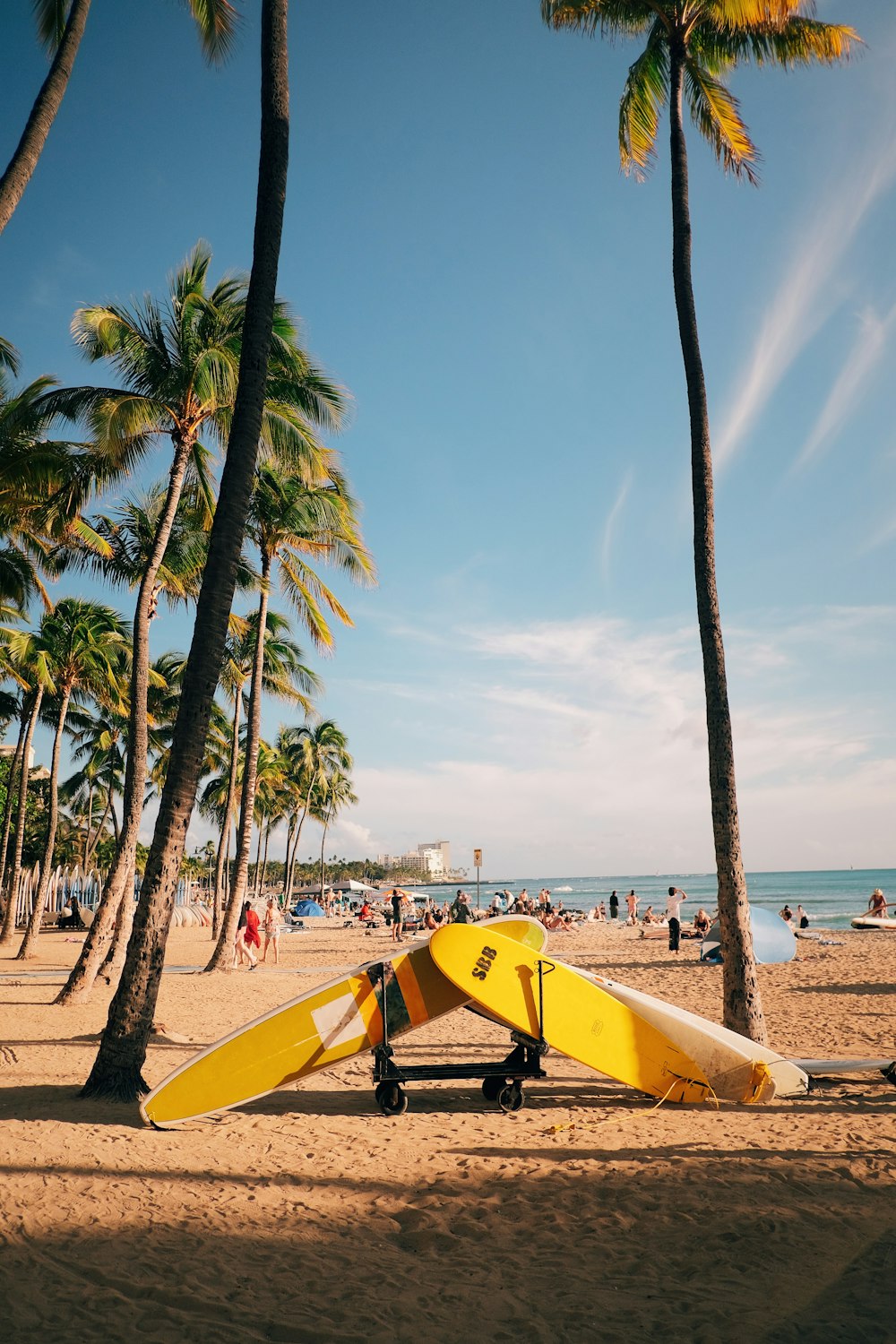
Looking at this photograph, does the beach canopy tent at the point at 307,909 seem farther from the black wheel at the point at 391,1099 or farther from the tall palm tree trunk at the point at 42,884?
the black wheel at the point at 391,1099

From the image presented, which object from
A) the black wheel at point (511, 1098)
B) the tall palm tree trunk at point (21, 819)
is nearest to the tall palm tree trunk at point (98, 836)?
A: the tall palm tree trunk at point (21, 819)

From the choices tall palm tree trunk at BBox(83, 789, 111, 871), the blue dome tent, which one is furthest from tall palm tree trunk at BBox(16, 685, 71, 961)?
the blue dome tent

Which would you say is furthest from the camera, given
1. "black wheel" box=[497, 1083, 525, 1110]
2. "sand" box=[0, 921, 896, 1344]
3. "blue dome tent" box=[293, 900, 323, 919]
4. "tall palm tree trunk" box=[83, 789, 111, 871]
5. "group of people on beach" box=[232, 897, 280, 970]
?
"blue dome tent" box=[293, 900, 323, 919]

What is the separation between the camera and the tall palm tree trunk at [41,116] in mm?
8375

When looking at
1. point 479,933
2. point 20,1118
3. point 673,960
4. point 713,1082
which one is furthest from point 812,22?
point 673,960

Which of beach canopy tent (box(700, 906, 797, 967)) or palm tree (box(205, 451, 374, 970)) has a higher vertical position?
palm tree (box(205, 451, 374, 970))

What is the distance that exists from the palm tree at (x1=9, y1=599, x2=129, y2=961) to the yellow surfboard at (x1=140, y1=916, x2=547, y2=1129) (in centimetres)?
1604

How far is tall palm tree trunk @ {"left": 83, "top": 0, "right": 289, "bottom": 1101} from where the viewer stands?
22.5 ft

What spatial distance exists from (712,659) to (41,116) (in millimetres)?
9154

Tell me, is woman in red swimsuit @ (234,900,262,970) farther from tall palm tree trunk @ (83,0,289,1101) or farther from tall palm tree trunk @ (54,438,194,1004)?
tall palm tree trunk @ (83,0,289,1101)

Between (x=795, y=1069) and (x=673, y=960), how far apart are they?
1309 centimetres

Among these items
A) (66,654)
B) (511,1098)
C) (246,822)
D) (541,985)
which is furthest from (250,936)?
(541,985)

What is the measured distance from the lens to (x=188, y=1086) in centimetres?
621

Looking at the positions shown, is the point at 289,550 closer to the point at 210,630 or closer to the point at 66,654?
the point at 66,654
